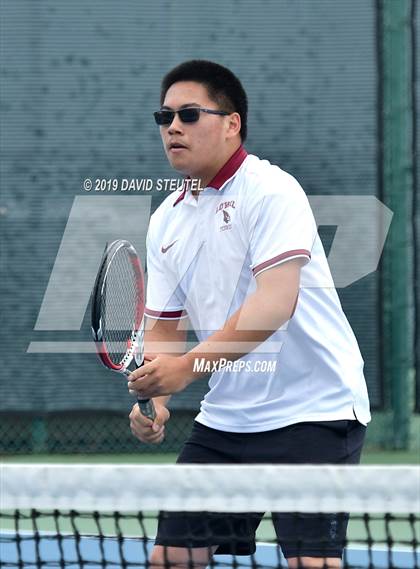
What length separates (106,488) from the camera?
2.68 m

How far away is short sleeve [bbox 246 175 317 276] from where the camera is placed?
10.2 feet

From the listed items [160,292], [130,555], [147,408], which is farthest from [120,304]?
[130,555]

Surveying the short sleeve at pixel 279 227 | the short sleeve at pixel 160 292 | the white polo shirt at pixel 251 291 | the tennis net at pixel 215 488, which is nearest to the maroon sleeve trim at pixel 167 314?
the short sleeve at pixel 160 292

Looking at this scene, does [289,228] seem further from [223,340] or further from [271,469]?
[271,469]

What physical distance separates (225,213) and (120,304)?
Result: 0.51 meters

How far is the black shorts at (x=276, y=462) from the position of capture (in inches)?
123

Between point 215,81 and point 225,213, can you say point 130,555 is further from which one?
point 215,81

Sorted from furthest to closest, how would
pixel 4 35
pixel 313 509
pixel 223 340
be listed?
pixel 4 35
pixel 223 340
pixel 313 509

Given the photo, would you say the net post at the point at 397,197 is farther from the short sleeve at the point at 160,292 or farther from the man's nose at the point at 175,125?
the man's nose at the point at 175,125

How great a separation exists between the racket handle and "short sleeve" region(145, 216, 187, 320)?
34 cm

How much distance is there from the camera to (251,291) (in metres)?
3.33

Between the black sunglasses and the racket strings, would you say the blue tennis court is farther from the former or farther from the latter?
the black sunglasses

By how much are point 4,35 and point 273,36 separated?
1359mm

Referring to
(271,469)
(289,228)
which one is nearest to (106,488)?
(271,469)
